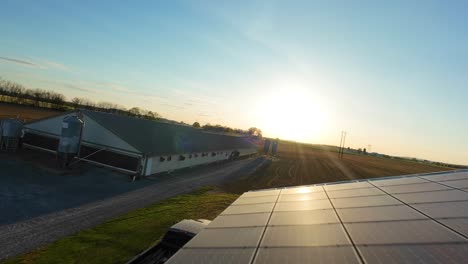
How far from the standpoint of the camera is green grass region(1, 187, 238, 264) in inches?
527

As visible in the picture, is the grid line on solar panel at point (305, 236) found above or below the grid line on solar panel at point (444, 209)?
below

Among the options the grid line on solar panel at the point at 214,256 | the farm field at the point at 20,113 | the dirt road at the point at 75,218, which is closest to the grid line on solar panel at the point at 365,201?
the grid line on solar panel at the point at 214,256

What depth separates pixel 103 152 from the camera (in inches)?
1296

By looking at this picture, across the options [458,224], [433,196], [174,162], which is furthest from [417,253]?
[174,162]

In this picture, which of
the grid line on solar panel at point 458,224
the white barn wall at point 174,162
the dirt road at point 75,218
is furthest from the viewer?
the white barn wall at point 174,162

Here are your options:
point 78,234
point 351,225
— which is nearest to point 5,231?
point 78,234

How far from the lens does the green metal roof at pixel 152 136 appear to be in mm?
33250

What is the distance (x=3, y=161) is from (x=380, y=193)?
33.4 m

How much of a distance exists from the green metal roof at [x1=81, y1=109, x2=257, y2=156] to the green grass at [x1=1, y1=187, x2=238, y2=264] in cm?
1127

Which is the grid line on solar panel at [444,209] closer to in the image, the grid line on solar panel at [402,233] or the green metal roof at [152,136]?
the grid line on solar panel at [402,233]

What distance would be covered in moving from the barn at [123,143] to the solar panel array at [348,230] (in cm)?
2393

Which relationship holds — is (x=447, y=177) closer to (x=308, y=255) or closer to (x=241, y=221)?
(x=241, y=221)

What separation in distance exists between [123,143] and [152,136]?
644 centimetres

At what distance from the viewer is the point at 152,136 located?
1503 inches
